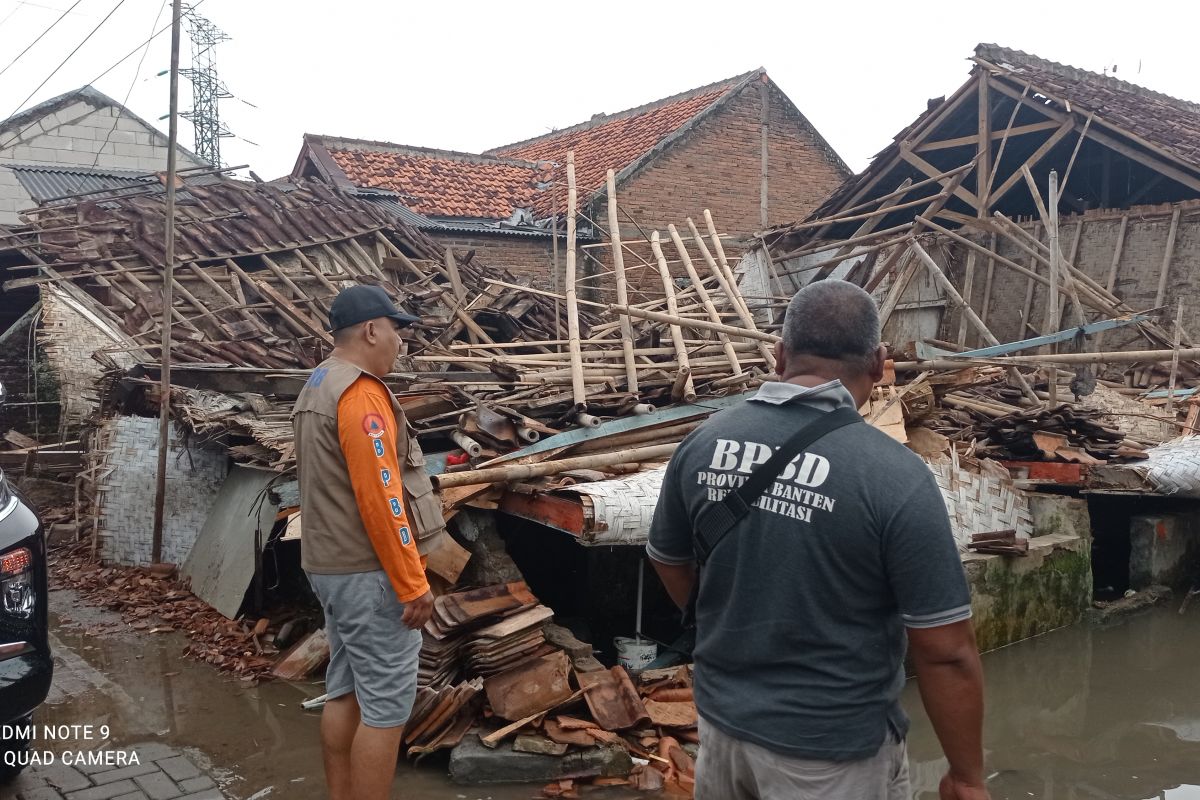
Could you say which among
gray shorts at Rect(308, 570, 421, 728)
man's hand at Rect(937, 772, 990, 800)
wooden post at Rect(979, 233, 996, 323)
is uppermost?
wooden post at Rect(979, 233, 996, 323)

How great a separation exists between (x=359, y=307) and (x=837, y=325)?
6.63ft

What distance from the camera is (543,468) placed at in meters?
5.57

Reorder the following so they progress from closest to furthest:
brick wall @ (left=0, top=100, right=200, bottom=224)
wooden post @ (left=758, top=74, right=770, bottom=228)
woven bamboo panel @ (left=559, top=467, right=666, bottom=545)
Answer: woven bamboo panel @ (left=559, top=467, right=666, bottom=545), wooden post @ (left=758, top=74, right=770, bottom=228), brick wall @ (left=0, top=100, right=200, bottom=224)

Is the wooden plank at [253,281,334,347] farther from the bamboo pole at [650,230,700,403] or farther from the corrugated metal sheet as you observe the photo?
the corrugated metal sheet

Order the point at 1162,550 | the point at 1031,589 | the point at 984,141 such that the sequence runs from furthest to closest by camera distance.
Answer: the point at 984,141, the point at 1162,550, the point at 1031,589

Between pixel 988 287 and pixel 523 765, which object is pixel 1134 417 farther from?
pixel 523 765

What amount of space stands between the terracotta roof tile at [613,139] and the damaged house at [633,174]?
0.16 feet

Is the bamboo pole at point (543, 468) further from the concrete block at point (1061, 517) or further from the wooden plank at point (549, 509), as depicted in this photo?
the concrete block at point (1061, 517)

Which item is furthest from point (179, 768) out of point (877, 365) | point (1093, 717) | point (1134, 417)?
point (1134, 417)

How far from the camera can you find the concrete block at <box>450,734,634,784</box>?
4336 mm

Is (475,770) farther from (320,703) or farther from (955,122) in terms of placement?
(955,122)

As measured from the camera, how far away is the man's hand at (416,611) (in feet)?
10.9

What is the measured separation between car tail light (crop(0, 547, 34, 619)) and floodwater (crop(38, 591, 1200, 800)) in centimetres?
131

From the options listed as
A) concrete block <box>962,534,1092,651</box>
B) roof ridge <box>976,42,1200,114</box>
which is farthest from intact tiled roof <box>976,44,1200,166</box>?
concrete block <box>962,534,1092,651</box>
